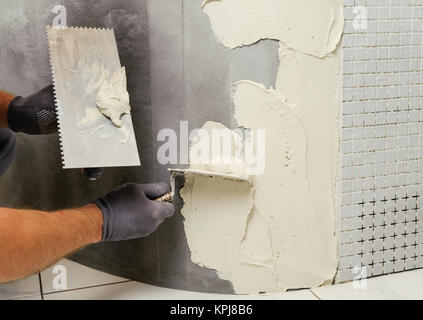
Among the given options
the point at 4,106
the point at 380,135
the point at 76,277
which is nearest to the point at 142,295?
the point at 76,277

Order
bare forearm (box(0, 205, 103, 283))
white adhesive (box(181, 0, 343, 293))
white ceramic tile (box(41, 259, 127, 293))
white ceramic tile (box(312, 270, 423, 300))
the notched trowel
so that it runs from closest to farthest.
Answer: bare forearm (box(0, 205, 103, 283))
the notched trowel
white adhesive (box(181, 0, 343, 293))
white ceramic tile (box(312, 270, 423, 300))
white ceramic tile (box(41, 259, 127, 293))

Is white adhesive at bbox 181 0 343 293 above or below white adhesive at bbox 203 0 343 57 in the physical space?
below

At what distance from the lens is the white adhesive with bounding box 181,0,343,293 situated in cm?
128

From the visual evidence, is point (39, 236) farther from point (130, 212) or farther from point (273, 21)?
point (273, 21)

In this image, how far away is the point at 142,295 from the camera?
141 centimetres

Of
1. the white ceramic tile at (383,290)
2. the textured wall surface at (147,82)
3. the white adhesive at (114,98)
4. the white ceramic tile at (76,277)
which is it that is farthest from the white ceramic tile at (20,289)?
the white ceramic tile at (383,290)

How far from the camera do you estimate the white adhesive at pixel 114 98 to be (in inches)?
48.6

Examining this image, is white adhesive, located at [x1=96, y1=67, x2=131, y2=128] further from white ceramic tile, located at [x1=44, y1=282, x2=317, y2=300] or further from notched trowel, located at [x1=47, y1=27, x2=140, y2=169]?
white ceramic tile, located at [x1=44, y1=282, x2=317, y2=300]

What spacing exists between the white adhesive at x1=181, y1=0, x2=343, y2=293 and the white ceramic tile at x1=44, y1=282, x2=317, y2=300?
3 cm

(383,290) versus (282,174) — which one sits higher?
(282,174)

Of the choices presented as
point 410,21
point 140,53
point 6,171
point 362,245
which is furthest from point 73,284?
point 410,21

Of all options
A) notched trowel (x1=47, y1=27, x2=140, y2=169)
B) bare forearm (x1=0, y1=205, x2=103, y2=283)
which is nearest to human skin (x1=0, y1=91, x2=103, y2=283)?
bare forearm (x1=0, y1=205, x2=103, y2=283)

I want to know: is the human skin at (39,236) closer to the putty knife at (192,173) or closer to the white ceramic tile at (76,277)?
the putty knife at (192,173)

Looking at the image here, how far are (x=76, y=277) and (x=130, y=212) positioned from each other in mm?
417
